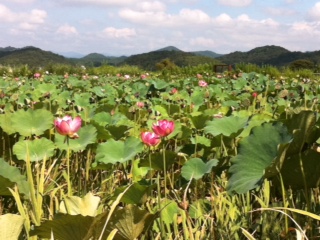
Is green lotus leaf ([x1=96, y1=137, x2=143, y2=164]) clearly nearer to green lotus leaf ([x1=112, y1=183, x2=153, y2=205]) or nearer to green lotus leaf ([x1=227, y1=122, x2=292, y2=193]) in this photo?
green lotus leaf ([x1=112, y1=183, x2=153, y2=205])

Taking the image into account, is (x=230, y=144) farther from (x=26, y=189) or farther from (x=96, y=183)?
(x=26, y=189)

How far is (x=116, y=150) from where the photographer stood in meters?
1.72

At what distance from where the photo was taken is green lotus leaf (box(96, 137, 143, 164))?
1.69m

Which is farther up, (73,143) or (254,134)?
(254,134)

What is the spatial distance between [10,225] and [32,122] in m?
1.26

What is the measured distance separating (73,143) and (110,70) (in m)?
14.3

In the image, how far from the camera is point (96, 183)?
2.11 meters

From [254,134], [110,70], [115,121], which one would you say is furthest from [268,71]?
[254,134]

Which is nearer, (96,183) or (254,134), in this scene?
(254,134)

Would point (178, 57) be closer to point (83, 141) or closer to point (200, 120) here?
point (200, 120)

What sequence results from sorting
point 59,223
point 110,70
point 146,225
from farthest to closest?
point 110,70
point 146,225
point 59,223

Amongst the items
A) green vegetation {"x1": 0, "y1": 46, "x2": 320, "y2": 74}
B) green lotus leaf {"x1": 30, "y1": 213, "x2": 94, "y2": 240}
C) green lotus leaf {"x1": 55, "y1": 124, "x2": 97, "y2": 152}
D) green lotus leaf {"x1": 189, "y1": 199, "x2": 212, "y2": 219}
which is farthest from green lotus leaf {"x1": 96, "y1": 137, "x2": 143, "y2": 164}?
green vegetation {"x1": 0, "y1": 46, "x2": 320, "y2": 74}

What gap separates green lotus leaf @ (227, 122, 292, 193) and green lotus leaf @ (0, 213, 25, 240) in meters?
0.54

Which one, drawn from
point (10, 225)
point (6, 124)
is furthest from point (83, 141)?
point (10, 225)
